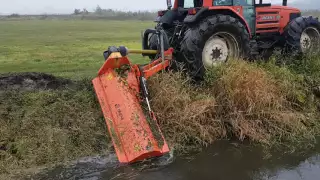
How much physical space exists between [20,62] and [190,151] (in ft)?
26.3

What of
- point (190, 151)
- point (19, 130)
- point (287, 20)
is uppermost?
point (287, 20)

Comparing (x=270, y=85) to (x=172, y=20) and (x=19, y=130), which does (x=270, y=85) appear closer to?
(x=172, y=20)

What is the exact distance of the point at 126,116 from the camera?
5.61 metres

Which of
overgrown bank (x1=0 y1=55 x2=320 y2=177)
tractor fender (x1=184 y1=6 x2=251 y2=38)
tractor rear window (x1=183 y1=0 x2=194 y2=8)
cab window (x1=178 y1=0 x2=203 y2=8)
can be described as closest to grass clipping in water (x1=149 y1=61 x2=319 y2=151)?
overgrown bank (x1=0 y1=55 x2=320 y2=177)

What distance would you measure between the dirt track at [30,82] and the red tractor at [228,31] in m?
2.02

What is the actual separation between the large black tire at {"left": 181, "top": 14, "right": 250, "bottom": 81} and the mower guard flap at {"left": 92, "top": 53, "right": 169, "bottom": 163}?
117 cm

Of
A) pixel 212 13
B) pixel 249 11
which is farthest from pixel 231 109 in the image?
pixel 249 11

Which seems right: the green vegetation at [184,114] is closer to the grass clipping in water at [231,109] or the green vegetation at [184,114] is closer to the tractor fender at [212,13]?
the grass clipping in water at [231,109]

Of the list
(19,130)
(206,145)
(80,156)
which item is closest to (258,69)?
(206,145)

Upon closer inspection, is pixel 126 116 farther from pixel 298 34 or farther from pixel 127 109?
pixel 298 34

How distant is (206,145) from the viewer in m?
5.90

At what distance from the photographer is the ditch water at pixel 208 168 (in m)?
4.93

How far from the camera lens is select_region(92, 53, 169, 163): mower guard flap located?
17.3 feet

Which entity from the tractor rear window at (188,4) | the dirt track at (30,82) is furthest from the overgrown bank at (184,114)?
the tractor rear window at (188,4)
